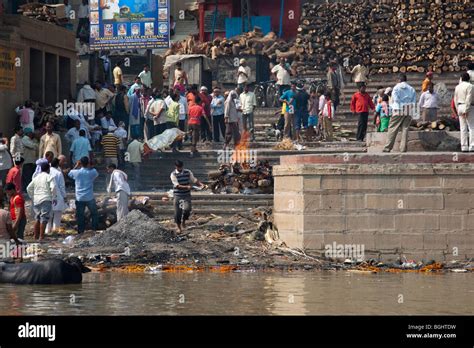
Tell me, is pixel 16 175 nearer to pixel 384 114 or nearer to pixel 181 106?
pixel 181 106

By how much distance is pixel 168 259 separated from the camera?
2514cm

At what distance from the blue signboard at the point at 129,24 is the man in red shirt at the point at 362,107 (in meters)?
8.30

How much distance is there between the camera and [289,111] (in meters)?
36.3

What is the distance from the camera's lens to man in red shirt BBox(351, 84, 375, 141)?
35344mm

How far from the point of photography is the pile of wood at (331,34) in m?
44.2

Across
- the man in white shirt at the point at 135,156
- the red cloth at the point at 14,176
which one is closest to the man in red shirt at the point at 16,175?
the red cloth at the point at 14,176

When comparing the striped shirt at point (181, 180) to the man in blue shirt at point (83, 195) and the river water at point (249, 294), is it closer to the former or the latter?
the man in blue shirt at point (83, 195)

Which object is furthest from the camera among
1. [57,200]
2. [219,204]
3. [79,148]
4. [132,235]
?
[79,148]

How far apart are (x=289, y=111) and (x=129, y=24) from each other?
7.99 meters

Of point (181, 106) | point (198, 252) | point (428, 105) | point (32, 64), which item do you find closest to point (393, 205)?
point (198, 252)

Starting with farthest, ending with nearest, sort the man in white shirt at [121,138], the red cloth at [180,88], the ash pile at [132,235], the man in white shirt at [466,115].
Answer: the red cloth at [180,88] < the man in white shirt at [121,138] < the man in white shirt at [466,115] < the ash pile at [132,235]

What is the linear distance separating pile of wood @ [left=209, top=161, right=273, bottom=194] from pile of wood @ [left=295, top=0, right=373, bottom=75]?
13.7m
